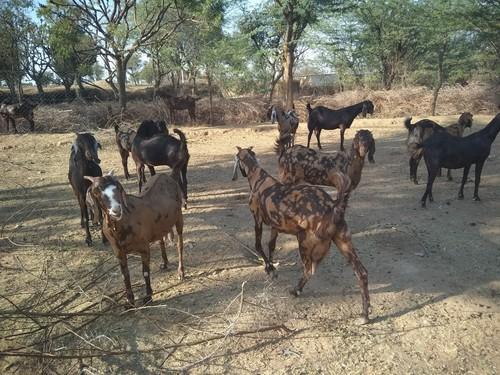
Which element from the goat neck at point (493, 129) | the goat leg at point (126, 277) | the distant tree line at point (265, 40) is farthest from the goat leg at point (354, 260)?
the distant tree line at point (265, 40)

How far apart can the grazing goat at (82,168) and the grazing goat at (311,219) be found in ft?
10.5

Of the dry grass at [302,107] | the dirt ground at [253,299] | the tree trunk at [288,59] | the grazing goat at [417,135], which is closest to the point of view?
the dirt ground at [253,299]

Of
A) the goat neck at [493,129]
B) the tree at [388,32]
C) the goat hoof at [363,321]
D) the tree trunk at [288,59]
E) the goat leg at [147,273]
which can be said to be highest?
the tree at [388,32]

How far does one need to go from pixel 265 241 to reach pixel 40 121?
16483mm

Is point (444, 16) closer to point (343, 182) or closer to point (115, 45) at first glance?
point (115, 45)

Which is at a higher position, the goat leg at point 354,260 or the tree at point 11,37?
the tree at point 11,37

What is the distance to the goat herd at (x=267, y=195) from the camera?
4.26 meters

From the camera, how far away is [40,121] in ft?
61.7

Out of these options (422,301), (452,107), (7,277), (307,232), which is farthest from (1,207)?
(452,107)

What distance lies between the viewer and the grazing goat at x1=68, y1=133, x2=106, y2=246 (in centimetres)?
663

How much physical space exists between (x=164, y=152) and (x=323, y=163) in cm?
328

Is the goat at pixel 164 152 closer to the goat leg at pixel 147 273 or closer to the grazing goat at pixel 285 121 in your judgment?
the goat leg at pixel 147 273

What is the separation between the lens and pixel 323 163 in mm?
7227

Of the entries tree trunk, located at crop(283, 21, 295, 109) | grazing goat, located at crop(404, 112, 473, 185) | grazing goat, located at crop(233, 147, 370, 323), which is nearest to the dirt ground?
grazing goat, located at crop(233, 147, 370, 323)
